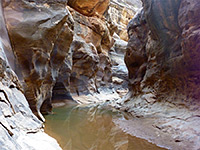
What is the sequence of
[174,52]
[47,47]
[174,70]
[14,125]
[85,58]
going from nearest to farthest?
1. [14,125]
2. [47,47]
3. [174,70]
4. [174,52]
5. [85,58]

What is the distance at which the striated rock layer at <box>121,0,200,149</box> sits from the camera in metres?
6.56

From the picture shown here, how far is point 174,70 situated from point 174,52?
106cm

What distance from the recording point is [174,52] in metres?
8.83

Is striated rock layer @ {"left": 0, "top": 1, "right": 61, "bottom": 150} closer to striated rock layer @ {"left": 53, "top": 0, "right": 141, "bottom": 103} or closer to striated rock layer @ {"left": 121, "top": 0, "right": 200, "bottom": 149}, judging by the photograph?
striated rock layer @ {"left": 121, "top": 0, "right": 200, "bottom": 149}

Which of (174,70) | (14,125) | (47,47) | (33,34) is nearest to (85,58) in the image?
(47,47)

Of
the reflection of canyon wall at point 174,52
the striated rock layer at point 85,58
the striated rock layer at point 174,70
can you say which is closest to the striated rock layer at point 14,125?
the striated rock layer at point 174,70

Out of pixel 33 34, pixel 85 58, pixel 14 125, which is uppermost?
pixel 33 34

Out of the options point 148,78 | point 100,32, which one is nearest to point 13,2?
point 148,78

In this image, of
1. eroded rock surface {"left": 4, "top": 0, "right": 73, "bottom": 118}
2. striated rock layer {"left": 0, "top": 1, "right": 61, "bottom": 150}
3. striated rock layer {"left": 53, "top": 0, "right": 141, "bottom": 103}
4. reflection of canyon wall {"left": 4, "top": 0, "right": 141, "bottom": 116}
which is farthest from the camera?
striated rock layer {"left": 53, "top": 0, "right": 141, "bottom": 103}

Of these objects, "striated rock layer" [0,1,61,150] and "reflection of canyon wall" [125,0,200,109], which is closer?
"striated rock layer" [0,1,61,150]

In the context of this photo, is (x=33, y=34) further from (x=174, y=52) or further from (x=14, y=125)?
(x=174, y=52)

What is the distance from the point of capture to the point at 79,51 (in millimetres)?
18578

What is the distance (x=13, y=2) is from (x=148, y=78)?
967 centimetres

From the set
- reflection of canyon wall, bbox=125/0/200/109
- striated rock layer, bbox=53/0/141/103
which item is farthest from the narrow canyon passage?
striated rock layer, bbox=53/0/141/103
